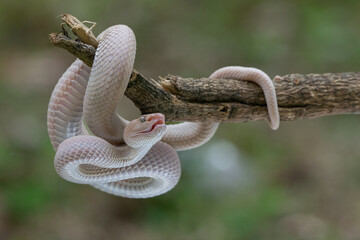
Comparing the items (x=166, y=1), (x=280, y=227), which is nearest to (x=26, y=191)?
(x=280, y=227)

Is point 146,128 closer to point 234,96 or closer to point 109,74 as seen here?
point 109,74

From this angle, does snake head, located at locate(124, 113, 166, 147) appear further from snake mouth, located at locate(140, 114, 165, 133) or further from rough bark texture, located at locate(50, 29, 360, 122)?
rough bark texture, located at locate(50, 29, 360, 122)

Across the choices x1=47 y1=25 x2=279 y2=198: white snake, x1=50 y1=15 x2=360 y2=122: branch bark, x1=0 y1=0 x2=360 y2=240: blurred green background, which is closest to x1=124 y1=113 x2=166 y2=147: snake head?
x1=47 y1=25 x2=279 y2=198: white snake

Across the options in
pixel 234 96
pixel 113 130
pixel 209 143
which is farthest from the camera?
pixel 209 143

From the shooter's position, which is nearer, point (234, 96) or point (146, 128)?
point (146, 128)

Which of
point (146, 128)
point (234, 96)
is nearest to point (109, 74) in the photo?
point (146, 128)

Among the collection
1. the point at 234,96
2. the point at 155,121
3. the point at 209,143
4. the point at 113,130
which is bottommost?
the point at 113,130
